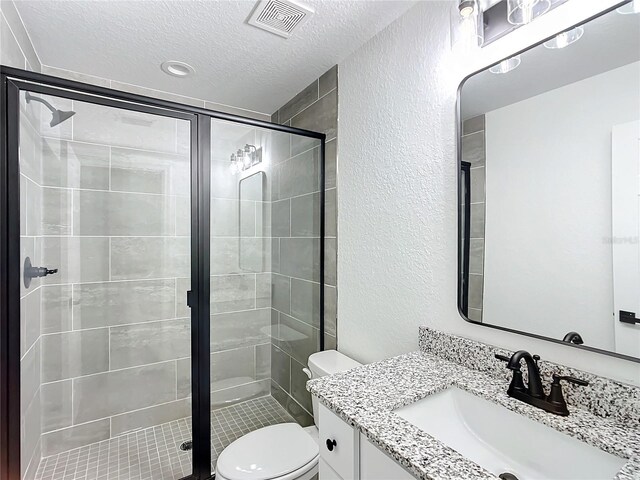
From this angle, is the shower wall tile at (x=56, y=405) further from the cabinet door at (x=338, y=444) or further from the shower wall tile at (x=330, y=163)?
the shower wall tile at (x=330, y=163)

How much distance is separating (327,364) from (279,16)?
1653 millimetres

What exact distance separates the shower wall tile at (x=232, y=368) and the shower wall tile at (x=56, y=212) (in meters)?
0.97

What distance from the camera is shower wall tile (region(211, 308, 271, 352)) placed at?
1.76 metres

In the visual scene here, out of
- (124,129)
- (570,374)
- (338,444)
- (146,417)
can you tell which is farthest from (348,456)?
(124,129)

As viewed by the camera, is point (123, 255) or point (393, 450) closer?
point (393, 450)

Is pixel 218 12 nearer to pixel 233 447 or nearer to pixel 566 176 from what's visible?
pixel 566 176

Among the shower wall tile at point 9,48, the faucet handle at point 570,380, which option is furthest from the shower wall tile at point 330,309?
the shower wall tile at point 9,48

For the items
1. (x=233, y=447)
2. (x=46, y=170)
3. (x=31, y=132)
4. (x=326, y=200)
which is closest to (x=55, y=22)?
(x=31, y=132)

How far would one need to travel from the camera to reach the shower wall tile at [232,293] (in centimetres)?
174

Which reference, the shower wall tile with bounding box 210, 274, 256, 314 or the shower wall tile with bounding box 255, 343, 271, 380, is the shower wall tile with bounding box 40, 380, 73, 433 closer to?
the shower wall tile with bounding box 210, 274, 256, 314

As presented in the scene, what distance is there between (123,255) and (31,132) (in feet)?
2.16

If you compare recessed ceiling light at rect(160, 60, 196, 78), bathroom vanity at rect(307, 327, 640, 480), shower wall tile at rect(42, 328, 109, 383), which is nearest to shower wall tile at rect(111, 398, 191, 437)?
shower wall tile at rect(42, 328, 109, 383)

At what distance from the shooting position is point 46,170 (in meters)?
1.53

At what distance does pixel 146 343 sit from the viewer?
1.81 metres
